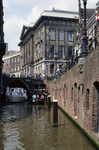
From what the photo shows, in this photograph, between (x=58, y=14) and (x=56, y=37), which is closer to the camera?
(x=56, y=37)

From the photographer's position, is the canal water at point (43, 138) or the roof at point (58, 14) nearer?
the canal water at point (43, 138)

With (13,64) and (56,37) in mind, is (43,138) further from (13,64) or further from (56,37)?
(13,64)

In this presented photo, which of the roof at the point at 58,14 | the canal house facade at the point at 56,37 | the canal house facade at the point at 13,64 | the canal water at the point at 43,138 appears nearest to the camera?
the canal water at the point at 43,138

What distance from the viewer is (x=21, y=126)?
A: 15.4 m

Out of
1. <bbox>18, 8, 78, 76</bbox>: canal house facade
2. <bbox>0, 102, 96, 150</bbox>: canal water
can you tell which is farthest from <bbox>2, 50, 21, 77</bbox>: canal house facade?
<bbox>0, 102, 96, 150</bbox>: canal water

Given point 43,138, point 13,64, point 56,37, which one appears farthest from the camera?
point 13,64

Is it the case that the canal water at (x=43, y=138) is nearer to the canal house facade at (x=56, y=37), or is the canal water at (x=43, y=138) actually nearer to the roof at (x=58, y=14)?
the canal house facade at (x=56, y=37)

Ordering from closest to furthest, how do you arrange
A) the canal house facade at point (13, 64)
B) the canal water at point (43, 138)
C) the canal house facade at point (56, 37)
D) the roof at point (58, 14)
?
1. the canal water at point (43, 138)
2. the canal house facade at point (56, 37)
3. the roof at point (58, 14)
4. the canal house facade at point (13, 64)

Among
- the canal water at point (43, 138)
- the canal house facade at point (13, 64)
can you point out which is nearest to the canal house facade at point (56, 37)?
the canal house facade at point (13, 64)

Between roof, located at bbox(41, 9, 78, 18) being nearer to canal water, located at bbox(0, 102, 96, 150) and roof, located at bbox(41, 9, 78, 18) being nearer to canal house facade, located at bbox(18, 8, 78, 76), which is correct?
canal house facade, located at bbox(18, 8, 78, 76)

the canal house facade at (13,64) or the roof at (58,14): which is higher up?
the roof at (58,14)

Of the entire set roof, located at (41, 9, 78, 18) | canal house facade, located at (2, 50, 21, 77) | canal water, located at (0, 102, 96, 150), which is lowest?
canal water, located at (0, 102, 96, 150)

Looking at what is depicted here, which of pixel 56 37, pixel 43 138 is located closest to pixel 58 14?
pixel 56 37

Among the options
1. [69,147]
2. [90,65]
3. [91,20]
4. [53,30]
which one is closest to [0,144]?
[69,147]
